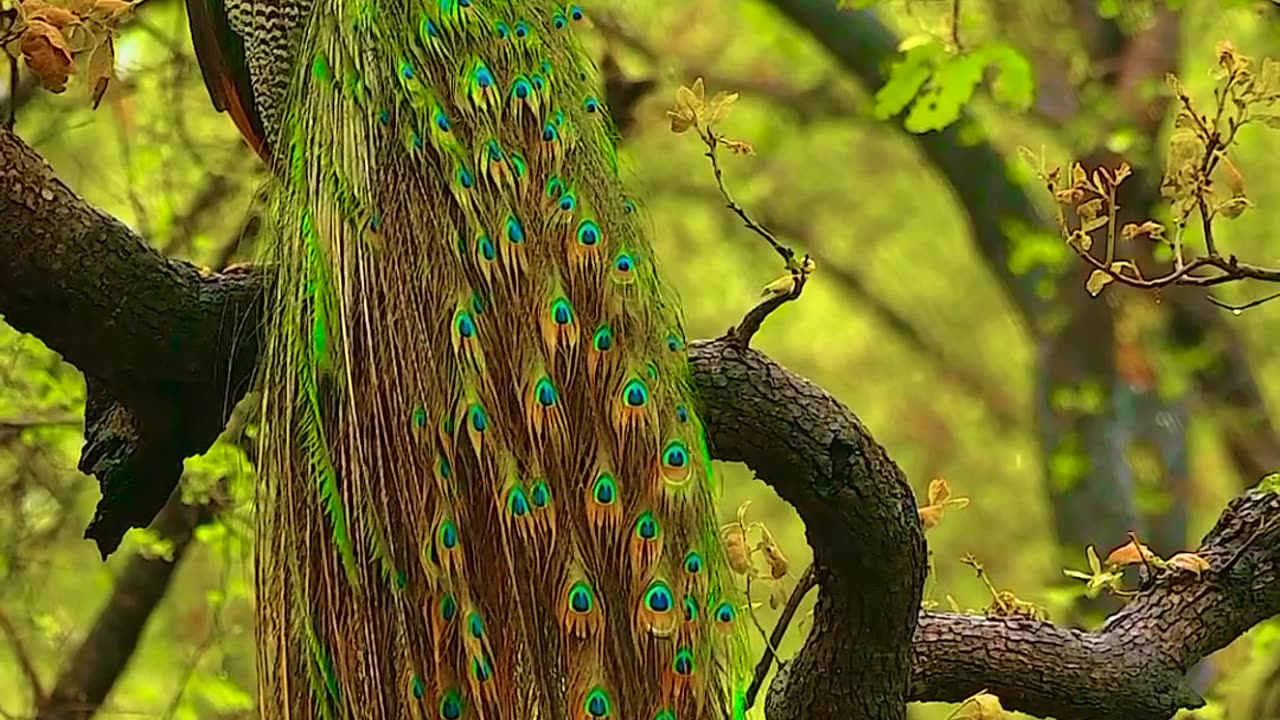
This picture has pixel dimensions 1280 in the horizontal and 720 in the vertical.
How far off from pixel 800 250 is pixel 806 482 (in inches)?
188

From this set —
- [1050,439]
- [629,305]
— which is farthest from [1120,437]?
[629,305]

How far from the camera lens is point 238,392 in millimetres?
1841

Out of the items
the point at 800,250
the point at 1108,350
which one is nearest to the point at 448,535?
the point at 1108,350

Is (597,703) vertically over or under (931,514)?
under

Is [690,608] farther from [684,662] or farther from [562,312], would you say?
[562,312]

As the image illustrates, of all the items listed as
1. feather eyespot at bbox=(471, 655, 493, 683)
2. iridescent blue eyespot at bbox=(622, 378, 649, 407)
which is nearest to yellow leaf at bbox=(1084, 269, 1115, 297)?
Answer: iridescent blue eyespot at bbox=(622, 378, 649, 407)

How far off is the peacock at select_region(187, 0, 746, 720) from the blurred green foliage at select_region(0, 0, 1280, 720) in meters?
0.20

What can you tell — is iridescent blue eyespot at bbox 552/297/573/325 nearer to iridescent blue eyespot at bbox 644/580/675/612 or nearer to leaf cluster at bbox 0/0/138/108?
iridescent blue eyespot at bbox 644/580/675/612

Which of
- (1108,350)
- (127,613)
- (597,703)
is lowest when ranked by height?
(597,703)

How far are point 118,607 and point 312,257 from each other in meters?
1.75

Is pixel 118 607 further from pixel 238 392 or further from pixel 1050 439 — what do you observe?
pixel 1050 439

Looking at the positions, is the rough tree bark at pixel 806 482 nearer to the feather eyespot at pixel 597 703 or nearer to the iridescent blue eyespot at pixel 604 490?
the iridescent blue eyespot at pixel 604 490

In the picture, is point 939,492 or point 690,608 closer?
→ point 690,608

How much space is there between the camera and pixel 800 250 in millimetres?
6656
